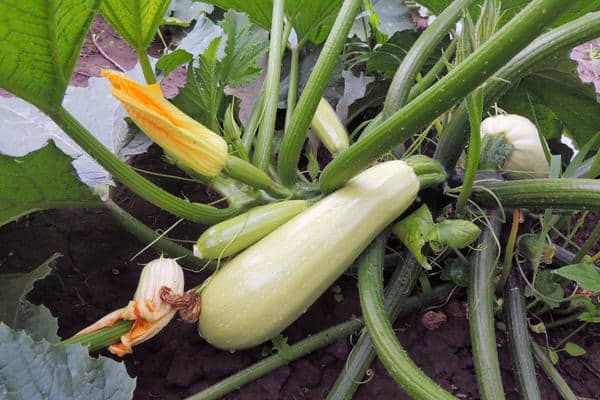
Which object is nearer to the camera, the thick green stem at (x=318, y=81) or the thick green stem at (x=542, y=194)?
the thick green stem at (x=542, y=194)

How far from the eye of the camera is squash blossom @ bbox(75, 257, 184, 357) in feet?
3.05

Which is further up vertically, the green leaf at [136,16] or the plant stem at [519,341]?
the green leaf at [136,16]

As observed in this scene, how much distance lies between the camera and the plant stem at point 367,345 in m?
1.03

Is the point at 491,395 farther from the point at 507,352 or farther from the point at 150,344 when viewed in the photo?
the point at 150,344

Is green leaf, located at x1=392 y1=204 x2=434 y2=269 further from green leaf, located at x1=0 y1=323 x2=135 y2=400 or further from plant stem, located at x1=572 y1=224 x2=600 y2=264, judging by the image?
green leaf, located at x1=0 y1=323 x2=135 y2=400

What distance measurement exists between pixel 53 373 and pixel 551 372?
2.99 ft

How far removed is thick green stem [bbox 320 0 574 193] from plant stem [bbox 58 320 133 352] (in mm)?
447

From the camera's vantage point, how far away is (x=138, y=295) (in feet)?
3.11

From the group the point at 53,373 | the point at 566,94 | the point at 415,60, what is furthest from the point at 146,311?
the point at 566,94

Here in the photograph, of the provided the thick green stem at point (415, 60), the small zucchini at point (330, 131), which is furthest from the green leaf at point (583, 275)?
the small zucchini at point (330, 131)

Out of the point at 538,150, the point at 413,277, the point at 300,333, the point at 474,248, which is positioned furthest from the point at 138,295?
the point at 538,150

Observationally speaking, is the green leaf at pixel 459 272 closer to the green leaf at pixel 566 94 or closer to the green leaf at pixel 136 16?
the green leaf at pixel 566 94

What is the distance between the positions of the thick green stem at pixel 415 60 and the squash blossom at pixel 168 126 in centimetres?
36

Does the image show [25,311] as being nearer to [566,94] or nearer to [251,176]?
[251,176]
